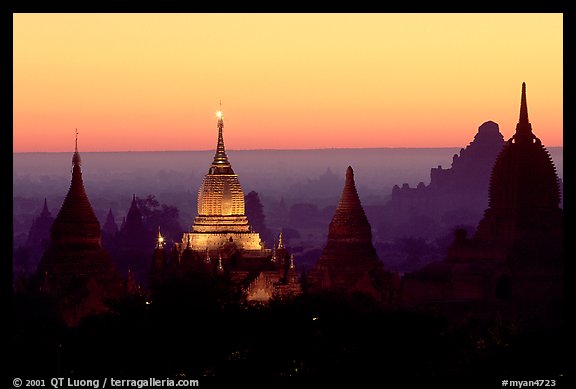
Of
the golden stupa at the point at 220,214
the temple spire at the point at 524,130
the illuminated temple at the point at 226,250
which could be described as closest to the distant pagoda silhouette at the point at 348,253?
the illuminated temple at the point at 226,250

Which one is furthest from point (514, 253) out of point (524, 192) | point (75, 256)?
point (75, 256)

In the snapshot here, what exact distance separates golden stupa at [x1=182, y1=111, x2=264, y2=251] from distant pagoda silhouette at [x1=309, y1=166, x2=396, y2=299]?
114 inches

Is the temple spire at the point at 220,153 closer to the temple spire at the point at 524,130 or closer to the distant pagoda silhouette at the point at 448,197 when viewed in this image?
the temple spire at the point at 524,130

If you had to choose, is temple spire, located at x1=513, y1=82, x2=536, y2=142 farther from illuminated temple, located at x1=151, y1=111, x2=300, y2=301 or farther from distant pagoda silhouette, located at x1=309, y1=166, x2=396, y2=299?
illuminated temple, located at x1=151, y1=111, x2=300, y2=301

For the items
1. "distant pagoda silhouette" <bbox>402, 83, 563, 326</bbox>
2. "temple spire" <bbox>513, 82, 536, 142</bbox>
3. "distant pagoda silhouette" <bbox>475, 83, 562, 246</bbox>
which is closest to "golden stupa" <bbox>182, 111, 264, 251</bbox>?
"distant pagoda silhouette" <bbox>402, 83, 563, 326</bbox>

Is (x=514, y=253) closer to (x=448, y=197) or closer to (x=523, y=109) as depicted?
(x=523, y=109)

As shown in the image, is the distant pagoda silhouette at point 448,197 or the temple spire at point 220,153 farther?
the distant pagoda silhouette at point 448,197

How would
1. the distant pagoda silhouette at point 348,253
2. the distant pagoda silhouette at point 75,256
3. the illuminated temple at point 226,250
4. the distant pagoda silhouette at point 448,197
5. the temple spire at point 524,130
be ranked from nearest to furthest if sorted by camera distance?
the illuminated temple at point 226,250 < the distant pagoda silhouette at point 75,256 < the distant pagoda silhouette at point 348,253 < the temple spire at point 524,130 < the distant pagoda silhouette at point 448,197

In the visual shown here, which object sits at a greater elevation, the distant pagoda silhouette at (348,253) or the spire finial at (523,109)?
the spire finial at (523,109)

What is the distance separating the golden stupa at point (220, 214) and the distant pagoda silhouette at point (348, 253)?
114 inches

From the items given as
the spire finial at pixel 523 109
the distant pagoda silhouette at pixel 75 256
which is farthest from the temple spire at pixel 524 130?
the distant pagoda silhouette at pixel 75 256

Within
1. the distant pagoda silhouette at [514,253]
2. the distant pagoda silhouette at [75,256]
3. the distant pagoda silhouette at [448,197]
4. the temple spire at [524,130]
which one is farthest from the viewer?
the distant pagoda silhouette at [448,197]

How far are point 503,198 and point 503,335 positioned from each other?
113 feet

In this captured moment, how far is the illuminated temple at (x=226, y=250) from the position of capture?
289ft
